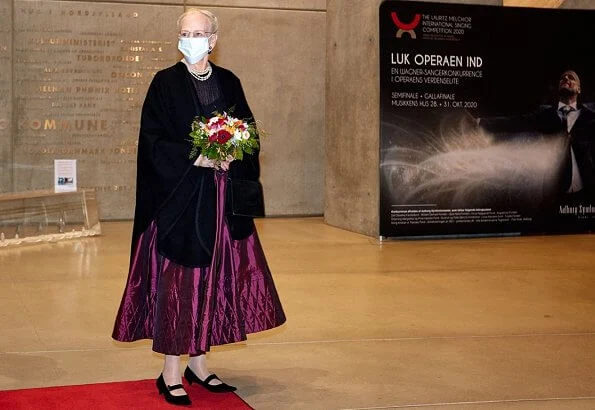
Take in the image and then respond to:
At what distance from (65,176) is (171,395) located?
6.62 metres

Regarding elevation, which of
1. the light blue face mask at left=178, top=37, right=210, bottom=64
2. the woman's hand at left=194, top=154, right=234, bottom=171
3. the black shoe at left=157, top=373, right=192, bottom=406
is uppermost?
the light blue face mask at left=178, top=37, right=210, bottom=64

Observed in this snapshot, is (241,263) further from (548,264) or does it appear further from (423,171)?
(423,171)

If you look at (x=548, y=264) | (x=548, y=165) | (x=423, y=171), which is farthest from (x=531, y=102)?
(x=548, y=264)

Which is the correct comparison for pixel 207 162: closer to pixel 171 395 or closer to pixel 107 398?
pixel 171 395

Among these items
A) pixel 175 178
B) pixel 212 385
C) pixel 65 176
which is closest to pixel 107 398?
pixel 212 385

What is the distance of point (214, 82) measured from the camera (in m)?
4.42

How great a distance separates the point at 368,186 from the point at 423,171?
603mm

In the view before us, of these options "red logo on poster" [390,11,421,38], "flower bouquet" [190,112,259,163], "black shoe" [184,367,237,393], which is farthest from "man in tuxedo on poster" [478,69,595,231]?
"flower bouquet" [190,112,259,163]

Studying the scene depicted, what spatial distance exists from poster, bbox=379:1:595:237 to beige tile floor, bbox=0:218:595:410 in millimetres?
882

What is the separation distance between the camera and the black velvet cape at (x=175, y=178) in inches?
168

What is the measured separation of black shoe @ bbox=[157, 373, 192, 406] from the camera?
4.26m

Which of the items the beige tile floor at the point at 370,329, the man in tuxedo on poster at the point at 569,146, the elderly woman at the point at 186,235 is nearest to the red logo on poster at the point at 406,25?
the man in tuxedo on poster at the point at 569,146

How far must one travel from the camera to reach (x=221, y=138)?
13.5ft

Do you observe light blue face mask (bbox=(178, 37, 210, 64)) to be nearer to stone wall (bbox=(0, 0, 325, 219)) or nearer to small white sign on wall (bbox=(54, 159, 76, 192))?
small white sign on wall (bbox=(54, 159, 76, 192))
